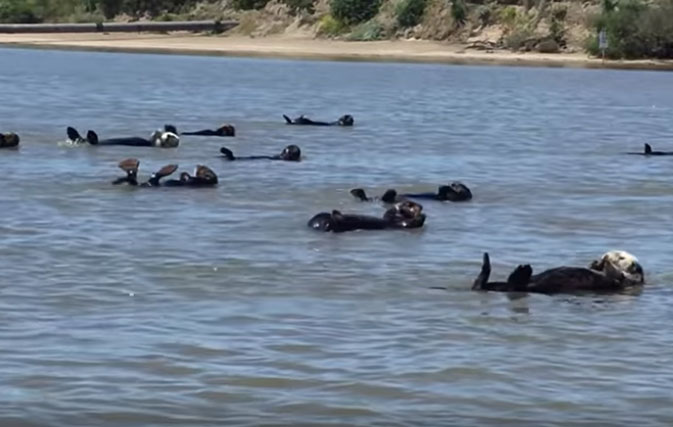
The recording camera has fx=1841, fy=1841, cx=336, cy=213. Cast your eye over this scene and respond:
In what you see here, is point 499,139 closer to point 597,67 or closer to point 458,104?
point 458,104

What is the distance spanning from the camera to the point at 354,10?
7250cm

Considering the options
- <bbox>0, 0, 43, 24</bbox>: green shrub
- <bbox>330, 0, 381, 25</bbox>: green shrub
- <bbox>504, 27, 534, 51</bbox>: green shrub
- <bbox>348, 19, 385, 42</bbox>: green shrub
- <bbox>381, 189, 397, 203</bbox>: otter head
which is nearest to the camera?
<bbox>381, 189, 397, 203</bbox>: otter head

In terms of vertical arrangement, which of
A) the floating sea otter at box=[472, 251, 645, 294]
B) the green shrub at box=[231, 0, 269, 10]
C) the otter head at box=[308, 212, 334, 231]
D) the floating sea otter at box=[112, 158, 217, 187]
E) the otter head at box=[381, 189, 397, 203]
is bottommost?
the green shrub at box=[231, 0, 269, 10]

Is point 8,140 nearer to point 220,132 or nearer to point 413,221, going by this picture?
point 220,132

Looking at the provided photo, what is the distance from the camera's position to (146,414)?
→ 1041cm

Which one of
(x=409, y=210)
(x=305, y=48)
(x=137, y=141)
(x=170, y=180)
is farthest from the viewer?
(x=305, y=48)

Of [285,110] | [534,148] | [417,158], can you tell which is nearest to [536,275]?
[417,158]

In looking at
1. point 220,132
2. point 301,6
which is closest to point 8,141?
point 220,132

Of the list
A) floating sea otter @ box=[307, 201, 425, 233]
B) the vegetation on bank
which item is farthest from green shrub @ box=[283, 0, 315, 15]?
floating sea otter @ box=[307, 201, 425, 233]

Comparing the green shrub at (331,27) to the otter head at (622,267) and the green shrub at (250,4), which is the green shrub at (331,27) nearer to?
the green shrub at (250,4)

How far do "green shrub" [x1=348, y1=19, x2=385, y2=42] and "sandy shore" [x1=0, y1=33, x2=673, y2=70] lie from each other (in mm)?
772

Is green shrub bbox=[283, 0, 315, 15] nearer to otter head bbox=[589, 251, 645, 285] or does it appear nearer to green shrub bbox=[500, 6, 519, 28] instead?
green shrub bbox=[500, 6, 519, 28]

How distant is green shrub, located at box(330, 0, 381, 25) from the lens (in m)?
72.2

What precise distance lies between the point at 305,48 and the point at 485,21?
6.85m
